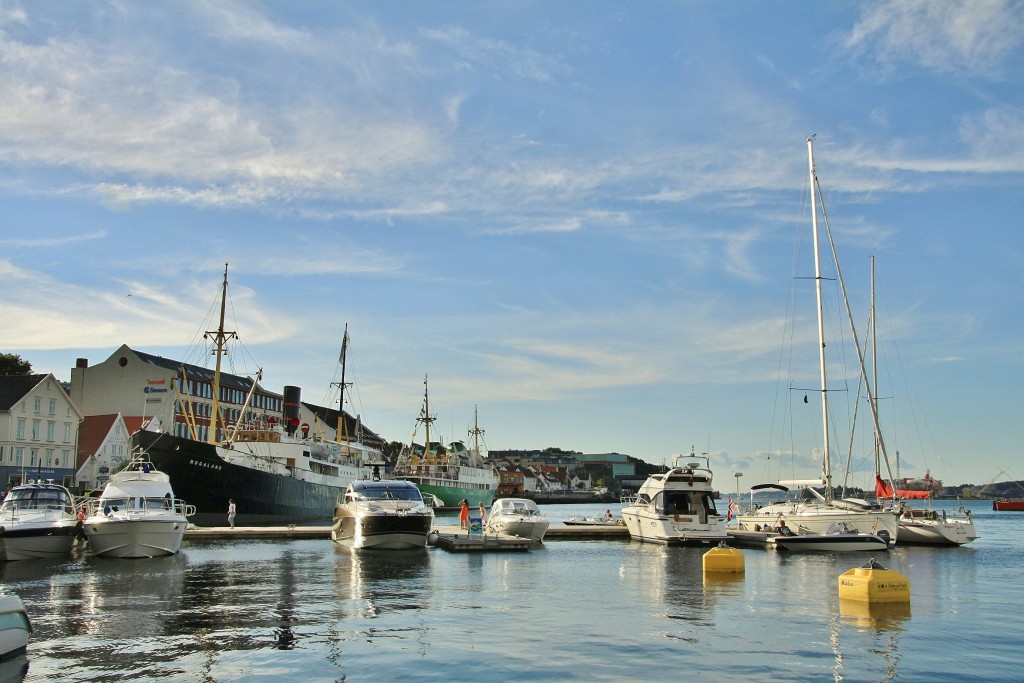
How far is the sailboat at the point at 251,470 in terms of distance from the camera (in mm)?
64375

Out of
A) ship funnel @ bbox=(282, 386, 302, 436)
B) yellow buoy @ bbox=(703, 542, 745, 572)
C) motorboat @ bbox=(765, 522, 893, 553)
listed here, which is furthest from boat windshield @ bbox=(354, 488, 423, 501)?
ship funnel @ bbox=(282, 386, 302, 436)

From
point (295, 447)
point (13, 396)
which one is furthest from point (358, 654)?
point (13, 396)

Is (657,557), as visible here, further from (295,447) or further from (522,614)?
(295,447)

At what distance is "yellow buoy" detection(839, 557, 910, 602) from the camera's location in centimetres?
2327

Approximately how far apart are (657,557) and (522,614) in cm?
1847

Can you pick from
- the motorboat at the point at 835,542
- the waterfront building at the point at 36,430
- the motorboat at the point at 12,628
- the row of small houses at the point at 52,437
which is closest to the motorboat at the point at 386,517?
the motorboat at the point at 835,542

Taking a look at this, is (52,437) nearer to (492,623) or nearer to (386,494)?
(386,494)

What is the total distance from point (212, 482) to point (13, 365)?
47.1 metres

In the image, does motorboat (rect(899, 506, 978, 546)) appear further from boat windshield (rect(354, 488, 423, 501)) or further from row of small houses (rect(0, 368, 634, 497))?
row of small houses (rect(0, 368, 634, 497))

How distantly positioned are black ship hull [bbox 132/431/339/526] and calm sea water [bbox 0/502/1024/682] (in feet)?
96.8

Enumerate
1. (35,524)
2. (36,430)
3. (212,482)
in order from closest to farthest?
(35,524), (212,482), (36,430)

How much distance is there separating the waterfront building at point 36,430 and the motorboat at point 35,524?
44.0 m

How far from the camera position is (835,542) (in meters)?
42.2

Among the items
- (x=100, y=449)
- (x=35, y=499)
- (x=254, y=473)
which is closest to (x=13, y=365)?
(x=100, y=449)
